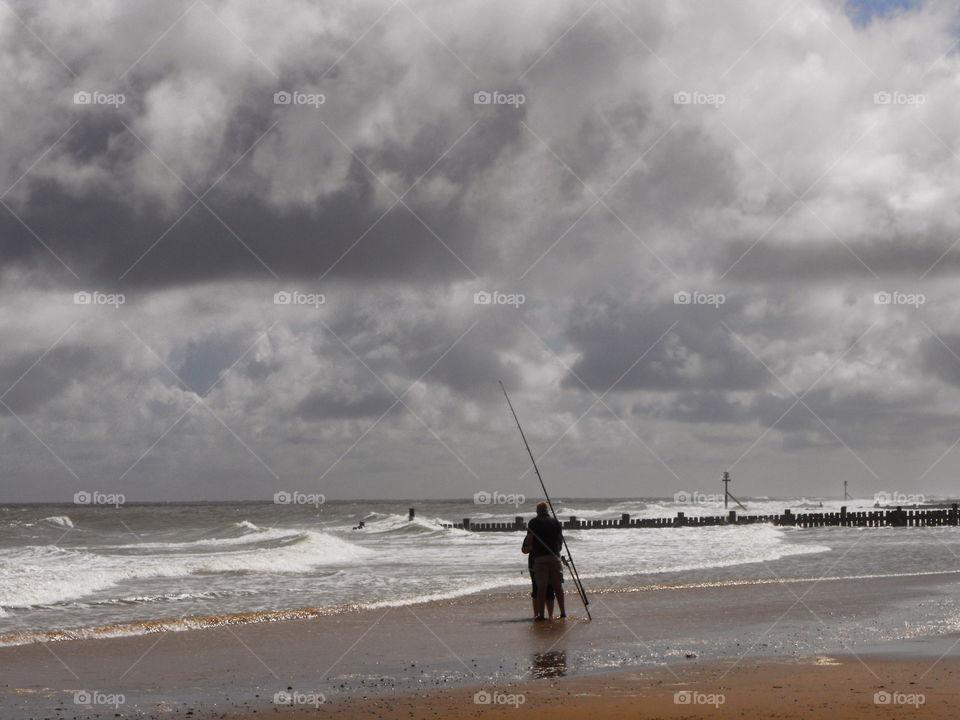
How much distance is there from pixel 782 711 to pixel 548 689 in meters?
1.97

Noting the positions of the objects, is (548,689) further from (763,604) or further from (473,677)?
(763,604)

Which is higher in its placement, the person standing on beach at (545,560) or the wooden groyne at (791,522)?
the wooden groyne at (791,522)

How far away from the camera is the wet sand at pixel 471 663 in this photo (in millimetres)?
8117

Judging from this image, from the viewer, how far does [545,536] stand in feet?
45.0

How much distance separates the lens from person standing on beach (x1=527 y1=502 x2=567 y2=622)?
13586 millimetres

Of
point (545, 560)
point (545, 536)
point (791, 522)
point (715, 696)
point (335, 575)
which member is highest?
point (791, 522)

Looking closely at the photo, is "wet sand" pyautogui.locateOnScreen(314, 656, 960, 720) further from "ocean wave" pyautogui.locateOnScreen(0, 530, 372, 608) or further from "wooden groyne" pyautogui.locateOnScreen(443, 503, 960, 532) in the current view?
"wooden groyne" pyautogui.locateOnScreen(443, 503, 960, 532)

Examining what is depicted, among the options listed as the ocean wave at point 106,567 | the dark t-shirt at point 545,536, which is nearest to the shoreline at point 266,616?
the dark t-shirt at point 545,536

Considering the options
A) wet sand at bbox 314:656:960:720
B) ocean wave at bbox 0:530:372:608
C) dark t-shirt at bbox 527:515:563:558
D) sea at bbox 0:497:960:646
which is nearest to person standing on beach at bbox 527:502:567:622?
dark t-shirt at bbox 527:515:563:558

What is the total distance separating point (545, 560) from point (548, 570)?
0.50 ft

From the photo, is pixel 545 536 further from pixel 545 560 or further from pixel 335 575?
pixel 335 575

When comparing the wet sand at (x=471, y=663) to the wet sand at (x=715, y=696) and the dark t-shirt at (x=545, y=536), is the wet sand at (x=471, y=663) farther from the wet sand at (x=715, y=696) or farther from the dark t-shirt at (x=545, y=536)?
the dark t-shirt at (x=545, y=536)

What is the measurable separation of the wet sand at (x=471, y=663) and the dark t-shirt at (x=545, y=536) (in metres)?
1.00

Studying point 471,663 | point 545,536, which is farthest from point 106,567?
point 471,663
